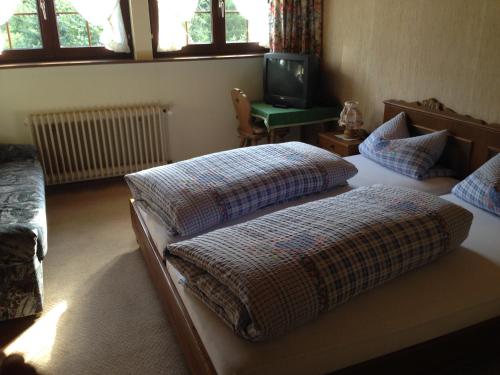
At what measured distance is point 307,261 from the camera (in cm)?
143

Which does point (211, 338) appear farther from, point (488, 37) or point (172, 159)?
point (172, 159)

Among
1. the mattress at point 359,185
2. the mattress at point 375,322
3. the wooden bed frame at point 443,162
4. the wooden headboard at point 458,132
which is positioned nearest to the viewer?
the mattress at point 375,322

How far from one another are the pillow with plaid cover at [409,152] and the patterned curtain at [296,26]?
1.46 meters

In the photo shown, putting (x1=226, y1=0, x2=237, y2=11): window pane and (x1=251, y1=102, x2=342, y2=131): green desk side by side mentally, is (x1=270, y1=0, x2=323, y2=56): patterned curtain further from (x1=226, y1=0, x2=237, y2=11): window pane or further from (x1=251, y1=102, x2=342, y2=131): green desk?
(x1=251, y1=102, x2=342, y2=131): green desk

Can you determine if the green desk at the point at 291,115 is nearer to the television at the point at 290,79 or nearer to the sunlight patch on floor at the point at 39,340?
the television at the point at 290,79

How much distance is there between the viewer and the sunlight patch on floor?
1.95 meters

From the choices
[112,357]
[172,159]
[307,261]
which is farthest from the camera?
[172,159]

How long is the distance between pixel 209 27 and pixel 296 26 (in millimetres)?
796

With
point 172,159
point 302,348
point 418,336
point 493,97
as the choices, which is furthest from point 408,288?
point 172,159

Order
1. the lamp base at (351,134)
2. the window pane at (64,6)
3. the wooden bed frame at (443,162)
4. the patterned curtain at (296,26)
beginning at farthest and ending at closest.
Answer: the patterned curtain at (296,26), the window pane at (64,6), the lamp base at (351,134), the wooden bed frame at (443,162)

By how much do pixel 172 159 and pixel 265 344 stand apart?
120 inches

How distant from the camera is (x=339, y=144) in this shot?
3.42m

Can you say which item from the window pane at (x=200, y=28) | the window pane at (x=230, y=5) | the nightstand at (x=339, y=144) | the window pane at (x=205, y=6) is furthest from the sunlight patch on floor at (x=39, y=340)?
the window pane at (x=230, y=5)

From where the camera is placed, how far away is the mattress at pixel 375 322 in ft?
4.28
